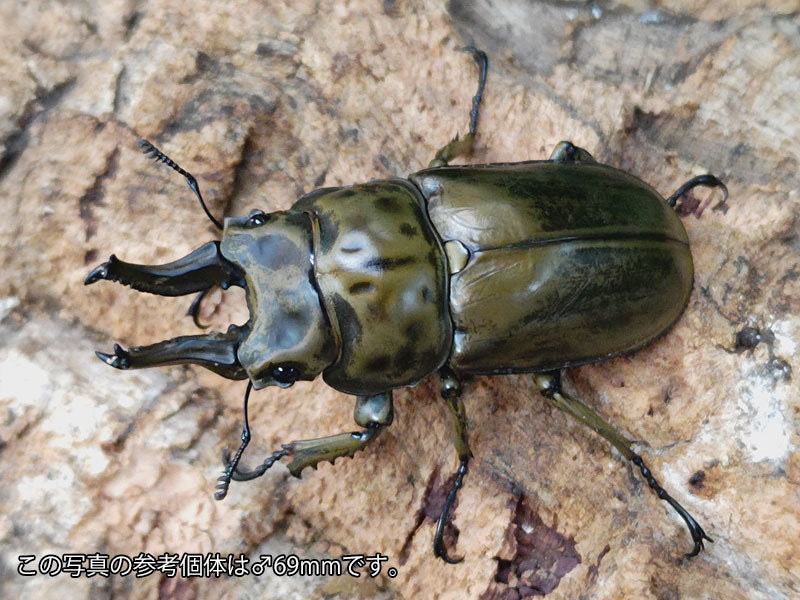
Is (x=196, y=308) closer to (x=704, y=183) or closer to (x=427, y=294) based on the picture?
(x=427, y=294)

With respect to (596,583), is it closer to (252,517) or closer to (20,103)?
(252,517)

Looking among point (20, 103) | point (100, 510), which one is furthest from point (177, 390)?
point (20, 103)

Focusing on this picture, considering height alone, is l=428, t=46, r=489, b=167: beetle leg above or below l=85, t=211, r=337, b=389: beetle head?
above

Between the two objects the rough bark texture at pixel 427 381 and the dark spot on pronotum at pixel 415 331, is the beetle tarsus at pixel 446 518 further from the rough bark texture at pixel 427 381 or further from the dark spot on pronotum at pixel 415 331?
the dark spot on pronotum at pixel 415 331

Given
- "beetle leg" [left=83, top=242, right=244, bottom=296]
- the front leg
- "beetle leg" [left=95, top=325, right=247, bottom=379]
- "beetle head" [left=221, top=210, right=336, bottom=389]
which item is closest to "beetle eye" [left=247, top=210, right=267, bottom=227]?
"beetle head" [left=221, top=210, right=336, bottom=389]

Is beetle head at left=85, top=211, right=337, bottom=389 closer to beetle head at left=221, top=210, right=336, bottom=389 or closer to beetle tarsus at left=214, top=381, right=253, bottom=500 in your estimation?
beetle head at left=221, top=210, right=336, bottom=389

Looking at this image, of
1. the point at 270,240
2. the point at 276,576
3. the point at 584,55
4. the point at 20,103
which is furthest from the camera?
the point at 584,55

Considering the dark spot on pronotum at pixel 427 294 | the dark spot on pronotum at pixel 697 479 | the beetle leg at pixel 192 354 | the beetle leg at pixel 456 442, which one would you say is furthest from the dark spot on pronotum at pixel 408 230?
the dark spot on pronotum at pixel 697 479
